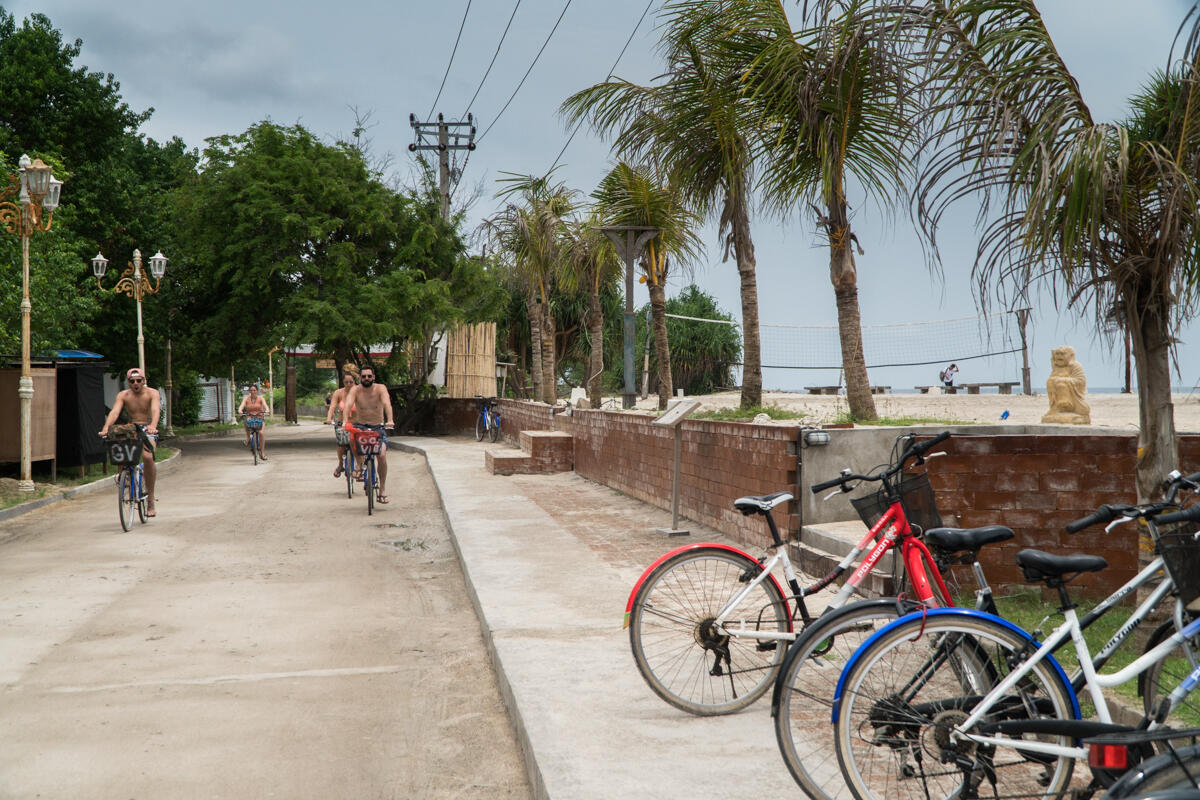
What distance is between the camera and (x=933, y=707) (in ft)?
10.8

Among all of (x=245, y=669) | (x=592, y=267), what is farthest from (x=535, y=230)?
(x=245, y=669)

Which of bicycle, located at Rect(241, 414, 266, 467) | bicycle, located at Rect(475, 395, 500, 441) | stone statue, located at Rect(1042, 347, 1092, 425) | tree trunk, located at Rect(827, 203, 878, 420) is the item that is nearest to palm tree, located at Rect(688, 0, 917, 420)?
tree trunk, located at Rect(827, 203, 878, 420)

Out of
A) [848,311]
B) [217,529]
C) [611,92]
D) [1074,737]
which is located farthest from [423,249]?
[1074,737]

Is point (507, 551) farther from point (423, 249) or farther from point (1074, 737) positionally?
point (423, 249)

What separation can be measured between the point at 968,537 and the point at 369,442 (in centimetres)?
1123

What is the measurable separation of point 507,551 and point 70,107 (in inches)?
1132

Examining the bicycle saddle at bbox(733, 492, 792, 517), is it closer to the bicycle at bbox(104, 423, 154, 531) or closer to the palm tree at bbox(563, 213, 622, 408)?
the bicycle at bbox(104, 423, 154, 531)

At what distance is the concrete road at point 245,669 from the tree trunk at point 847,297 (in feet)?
15.6

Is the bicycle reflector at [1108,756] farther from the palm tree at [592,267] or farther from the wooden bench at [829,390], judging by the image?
the wooden bench at [829,390]

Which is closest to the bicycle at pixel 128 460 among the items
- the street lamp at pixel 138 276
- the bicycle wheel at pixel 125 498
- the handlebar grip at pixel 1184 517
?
the bicycle wheel at pixel 125 498

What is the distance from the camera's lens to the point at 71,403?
19750 mm

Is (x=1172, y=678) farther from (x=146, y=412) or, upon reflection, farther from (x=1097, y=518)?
(x=146, y=412)

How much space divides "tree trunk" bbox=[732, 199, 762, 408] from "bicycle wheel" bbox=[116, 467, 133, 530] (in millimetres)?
7799

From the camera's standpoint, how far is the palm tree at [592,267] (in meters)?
23.5
